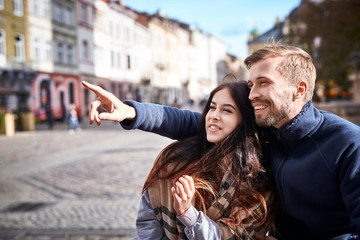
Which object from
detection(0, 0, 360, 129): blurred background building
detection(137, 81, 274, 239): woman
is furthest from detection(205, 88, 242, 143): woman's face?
detection(0, 0, 360, 129): blurred background building

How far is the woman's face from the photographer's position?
2088 millimetres

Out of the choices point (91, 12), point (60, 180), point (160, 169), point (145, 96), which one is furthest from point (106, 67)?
point (160, 169)

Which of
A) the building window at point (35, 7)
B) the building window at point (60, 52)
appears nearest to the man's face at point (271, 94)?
the building window at point (35, 7)

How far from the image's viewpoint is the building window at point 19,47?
2500cm

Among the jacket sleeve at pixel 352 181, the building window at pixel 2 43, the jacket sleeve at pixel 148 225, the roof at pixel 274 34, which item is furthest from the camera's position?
the building window at pixel 2 43

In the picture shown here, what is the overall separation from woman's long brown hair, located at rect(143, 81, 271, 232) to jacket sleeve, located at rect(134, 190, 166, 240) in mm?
135

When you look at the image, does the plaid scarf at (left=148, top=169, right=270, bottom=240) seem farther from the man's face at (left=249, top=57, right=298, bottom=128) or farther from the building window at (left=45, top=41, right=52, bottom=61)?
the building window at (left=45, top=41, right=52, bottom=61)

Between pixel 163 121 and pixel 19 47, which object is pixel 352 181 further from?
pixel 19 47

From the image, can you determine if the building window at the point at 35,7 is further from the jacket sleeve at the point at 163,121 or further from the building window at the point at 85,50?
the jacket sleeve at the point at 163,121

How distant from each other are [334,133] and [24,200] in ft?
19.5

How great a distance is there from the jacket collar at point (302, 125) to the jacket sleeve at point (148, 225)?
0.81 m

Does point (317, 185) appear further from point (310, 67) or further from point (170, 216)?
point (170, 216)

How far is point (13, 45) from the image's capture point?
24.5 metres

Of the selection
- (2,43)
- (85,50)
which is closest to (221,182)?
(2,43)
